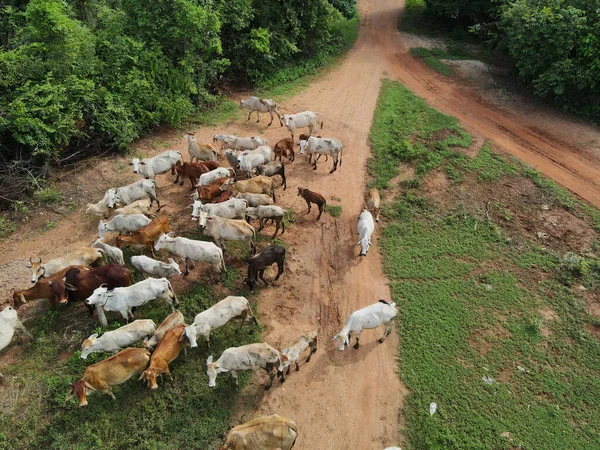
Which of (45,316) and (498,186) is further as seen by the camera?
(498,186)

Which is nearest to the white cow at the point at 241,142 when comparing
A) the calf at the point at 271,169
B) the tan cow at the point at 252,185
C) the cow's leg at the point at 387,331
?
the calf at the point at 271,169

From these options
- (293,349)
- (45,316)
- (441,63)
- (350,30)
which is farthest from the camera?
(350,30)

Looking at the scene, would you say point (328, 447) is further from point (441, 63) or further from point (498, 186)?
point (441, 63)

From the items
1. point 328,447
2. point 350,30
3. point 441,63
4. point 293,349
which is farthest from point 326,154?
point 350,30

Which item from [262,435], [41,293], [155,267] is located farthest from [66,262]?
[262,435]

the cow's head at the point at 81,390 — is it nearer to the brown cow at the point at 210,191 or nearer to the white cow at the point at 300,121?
the brown cow at the point at 210,191

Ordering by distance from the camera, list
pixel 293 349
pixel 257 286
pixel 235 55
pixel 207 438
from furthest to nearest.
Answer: pixel 235 55, pixel 257 286, pixel 293 349, pixel 207 438

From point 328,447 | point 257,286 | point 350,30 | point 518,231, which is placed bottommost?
point 328,447

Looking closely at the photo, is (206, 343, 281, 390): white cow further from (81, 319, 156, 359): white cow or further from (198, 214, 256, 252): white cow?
(198, 214, 256, 252): white cow

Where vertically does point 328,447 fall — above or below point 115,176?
below
